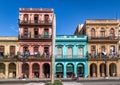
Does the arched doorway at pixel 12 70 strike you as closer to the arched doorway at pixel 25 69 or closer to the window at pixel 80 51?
the arched doorway at pixel 25 69

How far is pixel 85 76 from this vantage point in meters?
71.8

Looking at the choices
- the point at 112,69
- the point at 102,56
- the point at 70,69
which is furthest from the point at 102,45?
the point at 70,69

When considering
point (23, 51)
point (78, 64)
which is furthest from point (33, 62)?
point (78, 64)

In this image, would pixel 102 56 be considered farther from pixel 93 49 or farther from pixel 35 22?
pixel 35 22

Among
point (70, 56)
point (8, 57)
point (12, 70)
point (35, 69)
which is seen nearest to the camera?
point (8, 57)

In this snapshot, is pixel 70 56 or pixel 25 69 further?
pixel 70 56

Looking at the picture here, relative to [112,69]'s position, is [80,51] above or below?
above

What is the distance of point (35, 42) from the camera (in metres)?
72.4

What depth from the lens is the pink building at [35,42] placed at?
235 ft

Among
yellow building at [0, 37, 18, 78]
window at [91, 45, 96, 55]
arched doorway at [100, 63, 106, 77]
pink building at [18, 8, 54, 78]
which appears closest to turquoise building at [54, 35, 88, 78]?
window at [91, 45, 96, 55]

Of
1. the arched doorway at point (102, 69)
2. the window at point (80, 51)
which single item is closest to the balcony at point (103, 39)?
the window at point (80, 51)

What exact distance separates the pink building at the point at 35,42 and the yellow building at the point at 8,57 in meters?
1.24

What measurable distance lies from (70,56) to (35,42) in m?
8.19

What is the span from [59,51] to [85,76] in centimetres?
779
